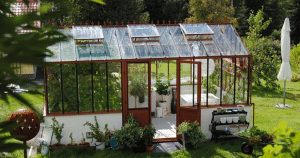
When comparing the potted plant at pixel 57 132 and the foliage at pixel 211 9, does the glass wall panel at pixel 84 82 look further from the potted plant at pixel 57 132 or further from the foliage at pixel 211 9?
the foliage at pixel 211 9

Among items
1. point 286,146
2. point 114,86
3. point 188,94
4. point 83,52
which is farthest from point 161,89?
point 286,146

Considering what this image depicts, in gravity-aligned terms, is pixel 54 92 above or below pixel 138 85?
below

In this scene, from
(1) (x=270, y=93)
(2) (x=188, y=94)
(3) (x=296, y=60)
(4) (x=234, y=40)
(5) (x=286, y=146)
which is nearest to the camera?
(5) (x=286, y=146)

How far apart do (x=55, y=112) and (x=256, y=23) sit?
10.8m

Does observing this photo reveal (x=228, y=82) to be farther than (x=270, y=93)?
No

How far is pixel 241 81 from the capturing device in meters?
9.48

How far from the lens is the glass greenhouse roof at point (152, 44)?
8.71 m

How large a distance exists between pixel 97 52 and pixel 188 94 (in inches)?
97.2

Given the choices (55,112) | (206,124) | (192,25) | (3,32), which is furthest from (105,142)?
(3,32)

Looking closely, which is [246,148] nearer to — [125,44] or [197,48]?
[197,48]

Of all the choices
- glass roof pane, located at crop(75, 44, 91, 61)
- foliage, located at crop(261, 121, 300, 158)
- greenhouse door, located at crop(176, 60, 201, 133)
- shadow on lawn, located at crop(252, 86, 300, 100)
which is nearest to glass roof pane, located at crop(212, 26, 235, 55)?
greenhouse door, located at crop(176, 60, 201, 133)

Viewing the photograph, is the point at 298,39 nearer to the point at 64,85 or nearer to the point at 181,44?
the point at 181,44

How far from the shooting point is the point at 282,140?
4.86 feet

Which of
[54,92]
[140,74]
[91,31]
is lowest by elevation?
[54,92]
